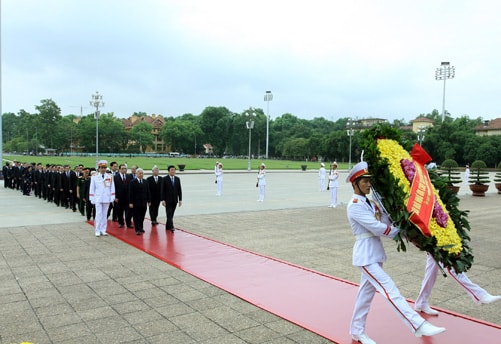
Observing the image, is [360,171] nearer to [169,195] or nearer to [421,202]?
[421,202]

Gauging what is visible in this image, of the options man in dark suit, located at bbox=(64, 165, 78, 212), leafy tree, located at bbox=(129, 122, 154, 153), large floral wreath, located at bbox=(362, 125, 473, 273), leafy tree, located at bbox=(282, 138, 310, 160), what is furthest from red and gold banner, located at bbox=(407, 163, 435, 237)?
leafy tree, located at bbox=(129, 122, 154, 153)

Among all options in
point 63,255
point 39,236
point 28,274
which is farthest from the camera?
point 39,236

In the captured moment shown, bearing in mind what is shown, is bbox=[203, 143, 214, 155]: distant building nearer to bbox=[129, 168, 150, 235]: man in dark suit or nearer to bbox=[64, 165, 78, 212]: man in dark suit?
bbox=[64, 165, 78, 212]: man in dark suit

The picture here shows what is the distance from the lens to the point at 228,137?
114m

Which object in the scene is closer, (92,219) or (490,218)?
(92,219)

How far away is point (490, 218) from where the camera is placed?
13352 millimetres

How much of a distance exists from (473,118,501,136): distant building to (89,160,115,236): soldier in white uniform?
8788cm

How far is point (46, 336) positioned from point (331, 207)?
12.7 metres

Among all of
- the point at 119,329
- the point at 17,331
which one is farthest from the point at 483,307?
the point at 17,331

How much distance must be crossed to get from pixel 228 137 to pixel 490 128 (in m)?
64.8

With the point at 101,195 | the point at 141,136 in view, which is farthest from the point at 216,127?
the point at 101,195

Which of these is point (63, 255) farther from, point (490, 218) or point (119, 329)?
point (490, 218)

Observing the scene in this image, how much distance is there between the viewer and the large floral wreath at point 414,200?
3.71 metres

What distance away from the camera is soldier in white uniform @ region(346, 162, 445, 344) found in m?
3.71
